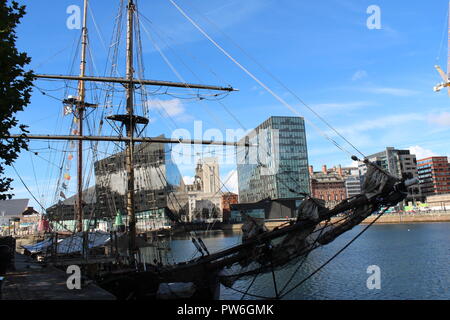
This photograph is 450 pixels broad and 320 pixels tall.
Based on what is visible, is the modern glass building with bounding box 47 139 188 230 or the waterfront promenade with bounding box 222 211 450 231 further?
the waterfront promenade with bounding box 222 211 450 231

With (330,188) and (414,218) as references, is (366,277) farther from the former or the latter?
(330,188)

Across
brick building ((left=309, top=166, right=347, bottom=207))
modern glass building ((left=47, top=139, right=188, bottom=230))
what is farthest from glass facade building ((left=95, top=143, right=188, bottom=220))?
brick building ((left=309, top=166, right=347, bottom=207))

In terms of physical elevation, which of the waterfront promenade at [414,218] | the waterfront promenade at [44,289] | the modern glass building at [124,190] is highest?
the modern glass building at [124,190]

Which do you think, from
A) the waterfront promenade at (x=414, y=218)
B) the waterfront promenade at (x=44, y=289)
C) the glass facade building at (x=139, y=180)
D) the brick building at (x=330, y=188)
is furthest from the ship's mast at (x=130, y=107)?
the brick building at (x=330, y=188)

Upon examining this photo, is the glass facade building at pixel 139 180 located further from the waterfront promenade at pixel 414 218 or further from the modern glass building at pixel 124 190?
the waterfront promenade at pixel 414 218

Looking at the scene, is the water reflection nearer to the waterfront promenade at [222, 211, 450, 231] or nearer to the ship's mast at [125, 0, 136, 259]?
the ship's mast at [125, 0, 136, 259]

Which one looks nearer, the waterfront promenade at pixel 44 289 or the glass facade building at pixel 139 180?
the waterfront promenade at pixel 44 289

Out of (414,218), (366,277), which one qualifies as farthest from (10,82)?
(414,218)

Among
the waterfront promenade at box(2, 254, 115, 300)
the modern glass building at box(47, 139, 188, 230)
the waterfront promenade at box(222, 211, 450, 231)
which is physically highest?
the modern glass building at box(47, 139, 188, 230)

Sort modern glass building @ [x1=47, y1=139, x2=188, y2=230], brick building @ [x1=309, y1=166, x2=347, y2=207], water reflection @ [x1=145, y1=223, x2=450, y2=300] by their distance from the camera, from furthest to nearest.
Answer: brick building @ [x1=309, y1=166, x2=347, y2=207]
modern glass building @ [x1=47, y1=139, x2=188, y2=230]
water reflection @ [x1=145, y1=223, x2=450, y2=300]

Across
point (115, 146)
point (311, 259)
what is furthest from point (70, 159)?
point (311, 259)

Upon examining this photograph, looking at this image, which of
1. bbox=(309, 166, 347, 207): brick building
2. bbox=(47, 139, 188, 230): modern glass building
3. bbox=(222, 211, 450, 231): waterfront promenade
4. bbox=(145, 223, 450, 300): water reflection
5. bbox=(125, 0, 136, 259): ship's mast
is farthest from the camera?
bbox=(309, 166, 347, 207): brick building
